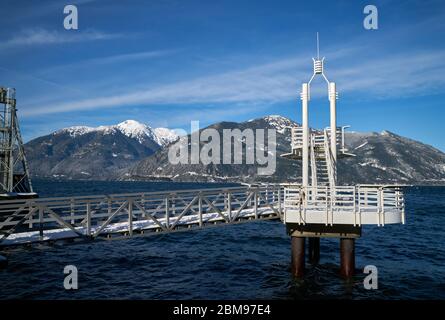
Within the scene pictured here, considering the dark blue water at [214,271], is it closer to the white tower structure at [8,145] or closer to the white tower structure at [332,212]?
the white tower structure at [332,212]

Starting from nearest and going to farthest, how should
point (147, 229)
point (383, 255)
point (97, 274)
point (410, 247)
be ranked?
point (147, 229) < point (97, 274) < point (383, 255) < point (410, 247)

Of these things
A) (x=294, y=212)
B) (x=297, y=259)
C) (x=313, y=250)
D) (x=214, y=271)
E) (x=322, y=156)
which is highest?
(x=322, y=156)

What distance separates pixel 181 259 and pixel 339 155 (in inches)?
507

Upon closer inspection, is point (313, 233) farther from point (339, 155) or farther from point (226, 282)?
point (339, 155)

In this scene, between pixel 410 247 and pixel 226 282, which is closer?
pixel 226 282

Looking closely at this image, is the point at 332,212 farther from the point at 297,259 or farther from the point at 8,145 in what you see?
the point at 8,145

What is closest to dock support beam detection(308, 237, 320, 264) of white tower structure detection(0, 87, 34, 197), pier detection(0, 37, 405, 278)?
pier detection(0, 37, 405, 278)

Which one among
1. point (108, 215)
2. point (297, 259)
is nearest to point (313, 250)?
point (297, 259)

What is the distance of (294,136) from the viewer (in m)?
23.0

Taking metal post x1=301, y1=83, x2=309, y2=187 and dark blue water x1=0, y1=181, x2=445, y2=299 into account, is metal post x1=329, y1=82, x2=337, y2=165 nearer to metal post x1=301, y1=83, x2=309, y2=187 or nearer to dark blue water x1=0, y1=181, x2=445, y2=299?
metal post x1=301, y1=83, x2=309, y2=187

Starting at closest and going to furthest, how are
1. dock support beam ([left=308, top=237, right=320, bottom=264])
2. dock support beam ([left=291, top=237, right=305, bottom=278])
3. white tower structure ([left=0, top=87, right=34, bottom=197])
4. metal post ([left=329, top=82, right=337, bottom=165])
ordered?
dock support beam ([left=291, top=237, right=305, bottom=278]), metal post ([left=329, top=82, right=337, bottom=165]), dock support beam ([left=308, top=237, right=320, bottom=264]), white tower structure ([left=0, top=87, right=34, bottom=197])

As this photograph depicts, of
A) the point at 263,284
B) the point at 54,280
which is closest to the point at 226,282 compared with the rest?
the point at 263,284

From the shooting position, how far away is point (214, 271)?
21.9 meters

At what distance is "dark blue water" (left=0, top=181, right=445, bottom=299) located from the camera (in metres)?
17.7
